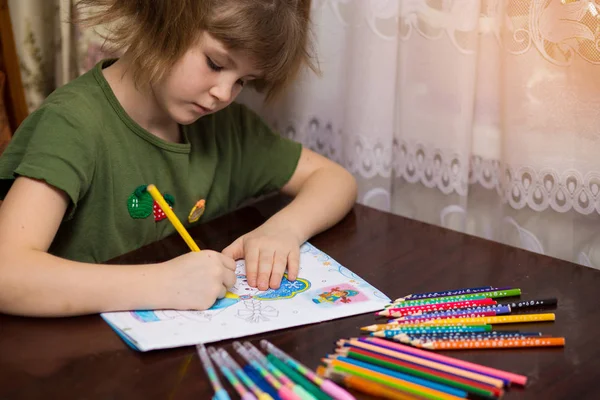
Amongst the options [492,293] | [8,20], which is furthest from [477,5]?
[8,20]

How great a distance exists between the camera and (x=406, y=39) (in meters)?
1.16

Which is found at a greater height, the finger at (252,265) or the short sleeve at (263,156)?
the short sleeve at (263,156)

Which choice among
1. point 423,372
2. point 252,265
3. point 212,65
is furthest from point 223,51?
point 423,372

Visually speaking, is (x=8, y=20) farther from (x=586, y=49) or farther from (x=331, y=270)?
(x=586, y=49)

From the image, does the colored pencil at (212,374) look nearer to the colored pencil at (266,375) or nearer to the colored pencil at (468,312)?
the colored pencil at (266,375)

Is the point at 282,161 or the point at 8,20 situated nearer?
the point at 282,161

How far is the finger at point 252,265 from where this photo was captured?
881 millimetres

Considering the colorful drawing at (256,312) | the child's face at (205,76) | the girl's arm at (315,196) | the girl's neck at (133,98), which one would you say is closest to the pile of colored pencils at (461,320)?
the colorful drawing at (256,312)

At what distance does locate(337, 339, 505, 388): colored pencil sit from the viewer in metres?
0.66

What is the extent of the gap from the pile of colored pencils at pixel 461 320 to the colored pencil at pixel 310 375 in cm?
11

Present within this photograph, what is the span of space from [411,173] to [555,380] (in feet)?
1.89

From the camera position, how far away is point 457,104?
1.13 metres

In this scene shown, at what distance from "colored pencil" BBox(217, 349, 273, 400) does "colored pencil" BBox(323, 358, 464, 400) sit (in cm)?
8

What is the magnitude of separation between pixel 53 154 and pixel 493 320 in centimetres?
55
